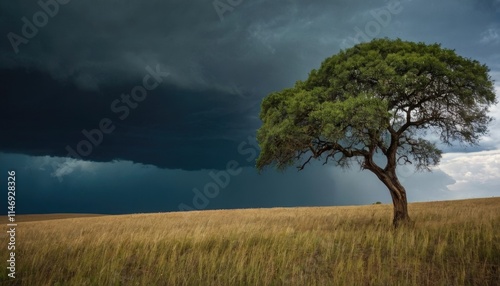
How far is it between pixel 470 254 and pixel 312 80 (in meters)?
14.7

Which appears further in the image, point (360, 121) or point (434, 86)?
point (434, 86)

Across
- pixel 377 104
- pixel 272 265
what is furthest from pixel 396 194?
pixel 272 265

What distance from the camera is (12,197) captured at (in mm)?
10711

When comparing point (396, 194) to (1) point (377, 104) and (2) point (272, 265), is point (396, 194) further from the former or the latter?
(2) point (272, 265)

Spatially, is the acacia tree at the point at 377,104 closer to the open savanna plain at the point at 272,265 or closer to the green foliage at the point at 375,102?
the green foliage at the point at 375,102

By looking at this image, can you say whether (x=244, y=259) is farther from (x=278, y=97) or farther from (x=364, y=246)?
(x=278, y=97)

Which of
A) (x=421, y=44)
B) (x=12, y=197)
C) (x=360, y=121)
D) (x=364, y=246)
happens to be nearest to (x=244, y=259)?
(x=364, y=246)

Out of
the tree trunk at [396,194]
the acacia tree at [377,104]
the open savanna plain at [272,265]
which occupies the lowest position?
the open savanna plain at [272,265]

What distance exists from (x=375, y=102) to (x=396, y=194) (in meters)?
6.57

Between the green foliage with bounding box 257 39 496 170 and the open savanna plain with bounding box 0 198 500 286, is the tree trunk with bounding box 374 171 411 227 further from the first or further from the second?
the open savanna plain with bounding box 0 198 500 286

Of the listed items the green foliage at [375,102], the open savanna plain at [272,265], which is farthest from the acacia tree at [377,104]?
the open savanna plain at [272,265]

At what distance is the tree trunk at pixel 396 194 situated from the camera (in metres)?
19.2

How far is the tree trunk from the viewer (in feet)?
63.1

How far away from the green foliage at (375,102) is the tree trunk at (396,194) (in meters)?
0.84
